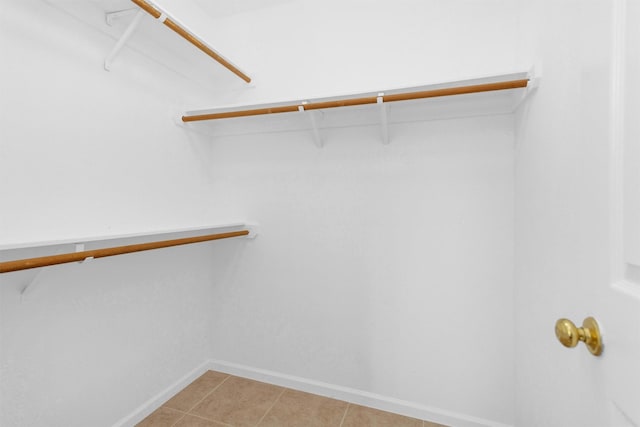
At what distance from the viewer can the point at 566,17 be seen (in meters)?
0.86

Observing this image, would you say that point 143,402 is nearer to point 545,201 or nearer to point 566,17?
point 545,201

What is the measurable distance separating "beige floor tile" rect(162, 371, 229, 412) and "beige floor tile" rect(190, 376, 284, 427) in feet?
0.14

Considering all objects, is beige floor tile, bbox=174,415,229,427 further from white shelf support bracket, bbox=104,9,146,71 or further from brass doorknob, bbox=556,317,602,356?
white shelf support bracket, bbox=104,9,146,71

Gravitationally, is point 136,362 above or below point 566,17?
below

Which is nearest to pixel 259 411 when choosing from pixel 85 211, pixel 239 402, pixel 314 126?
pixel 239 402

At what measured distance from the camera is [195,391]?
1.74m

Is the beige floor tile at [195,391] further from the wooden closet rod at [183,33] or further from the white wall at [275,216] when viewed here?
the wooden closet rod at [183,33]

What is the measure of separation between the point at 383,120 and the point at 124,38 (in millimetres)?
1232

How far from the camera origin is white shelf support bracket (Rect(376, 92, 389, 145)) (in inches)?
53.3

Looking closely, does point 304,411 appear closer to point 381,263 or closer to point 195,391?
point 195,391

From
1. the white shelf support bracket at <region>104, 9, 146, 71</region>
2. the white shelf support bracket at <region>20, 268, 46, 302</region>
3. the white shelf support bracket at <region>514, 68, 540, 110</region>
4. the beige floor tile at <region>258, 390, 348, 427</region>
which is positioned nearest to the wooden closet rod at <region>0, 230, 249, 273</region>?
the white shelf support bracket at <region>20, 268, 46, 302</region>

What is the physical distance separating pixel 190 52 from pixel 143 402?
194 cm

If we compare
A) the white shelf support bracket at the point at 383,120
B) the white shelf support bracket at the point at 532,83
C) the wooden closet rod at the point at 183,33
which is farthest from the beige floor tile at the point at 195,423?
the white shelf support bracket at the point at 532,83

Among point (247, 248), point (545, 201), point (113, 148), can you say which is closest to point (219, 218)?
point (247, 248)
